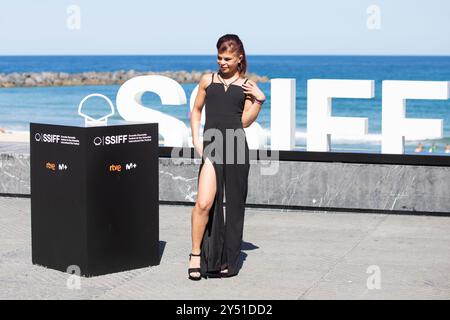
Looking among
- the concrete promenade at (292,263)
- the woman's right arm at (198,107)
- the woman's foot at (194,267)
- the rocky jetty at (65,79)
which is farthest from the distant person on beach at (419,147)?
the rocky jetty at (65,79)

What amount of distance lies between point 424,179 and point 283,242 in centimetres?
221

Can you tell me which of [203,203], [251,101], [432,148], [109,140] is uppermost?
[251,101]

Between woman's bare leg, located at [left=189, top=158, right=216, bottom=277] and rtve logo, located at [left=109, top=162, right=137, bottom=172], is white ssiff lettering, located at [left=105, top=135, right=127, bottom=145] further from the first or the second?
woman's bare leg, located at [left=189, top=158, right=216, bottom=277]

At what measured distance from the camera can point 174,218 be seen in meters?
10.2

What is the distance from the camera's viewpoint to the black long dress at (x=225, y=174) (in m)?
7.23

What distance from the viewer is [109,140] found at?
7.15 meters

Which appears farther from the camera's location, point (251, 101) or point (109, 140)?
point (251, 101)

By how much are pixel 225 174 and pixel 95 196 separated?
103cm

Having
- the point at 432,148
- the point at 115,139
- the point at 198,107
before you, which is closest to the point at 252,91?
the point at 198,107

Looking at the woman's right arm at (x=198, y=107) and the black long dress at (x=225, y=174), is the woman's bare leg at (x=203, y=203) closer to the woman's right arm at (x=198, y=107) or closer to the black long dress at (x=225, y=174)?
the black long dress at (x=225, y=174)

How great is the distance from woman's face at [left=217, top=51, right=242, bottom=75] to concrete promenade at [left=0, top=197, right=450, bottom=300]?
5.44ft

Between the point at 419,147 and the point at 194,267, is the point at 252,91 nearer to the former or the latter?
the point at 194,267
